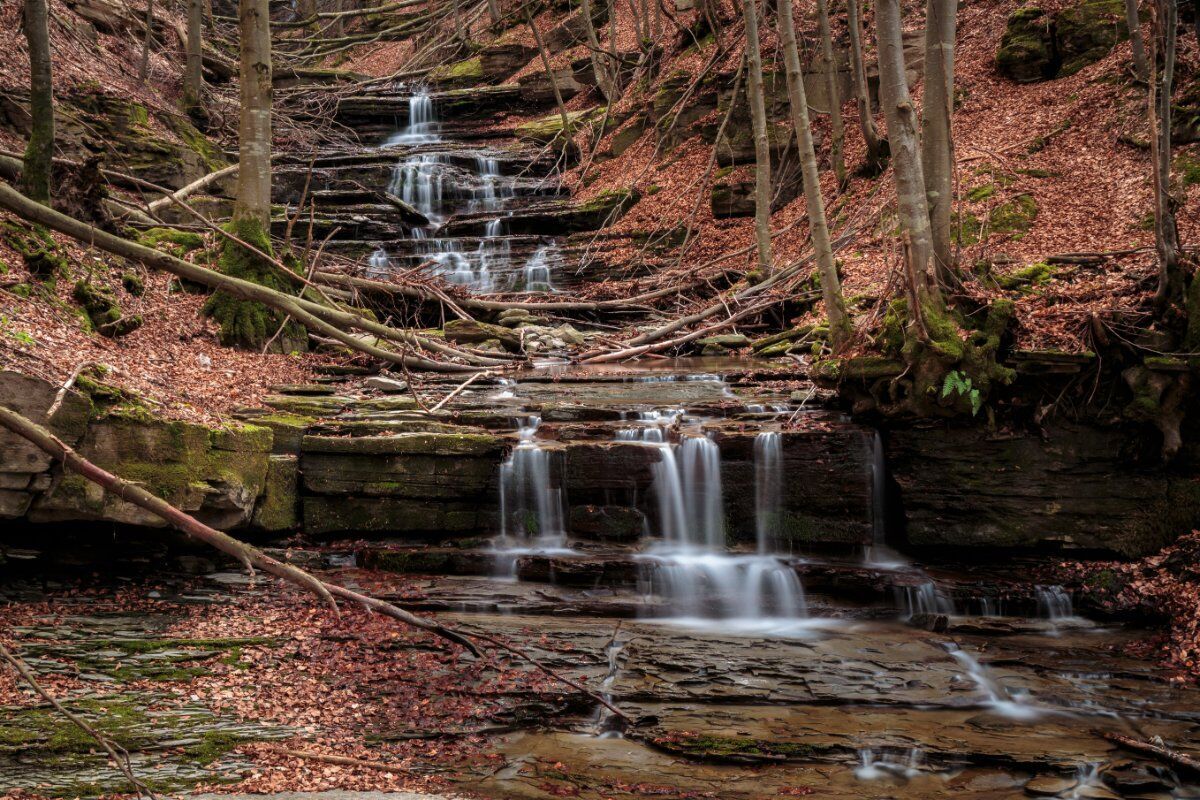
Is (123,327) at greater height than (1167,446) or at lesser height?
greater

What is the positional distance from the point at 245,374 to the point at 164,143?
31.1 ft

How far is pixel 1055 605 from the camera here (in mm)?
7660

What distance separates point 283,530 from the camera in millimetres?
8461

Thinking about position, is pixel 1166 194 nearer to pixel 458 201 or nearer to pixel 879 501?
pixel 879 501

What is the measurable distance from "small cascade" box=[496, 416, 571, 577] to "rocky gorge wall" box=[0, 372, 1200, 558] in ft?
0.32

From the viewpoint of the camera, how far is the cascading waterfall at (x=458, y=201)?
58.6 feet

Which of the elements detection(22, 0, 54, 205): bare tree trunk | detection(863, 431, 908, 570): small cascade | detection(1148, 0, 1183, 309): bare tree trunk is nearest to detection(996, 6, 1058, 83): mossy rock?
detection(1148, 0, 1183, 309): bare tree trunk

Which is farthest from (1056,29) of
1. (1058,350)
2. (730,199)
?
(1058,350)

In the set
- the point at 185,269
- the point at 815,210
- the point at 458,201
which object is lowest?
the point at 185,269

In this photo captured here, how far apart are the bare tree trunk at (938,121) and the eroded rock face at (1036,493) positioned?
6.67 ft

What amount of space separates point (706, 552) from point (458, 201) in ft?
48.2

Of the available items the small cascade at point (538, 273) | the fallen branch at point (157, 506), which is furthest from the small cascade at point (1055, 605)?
the small cascade at point (538, 273)

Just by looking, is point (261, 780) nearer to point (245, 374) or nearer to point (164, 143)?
point (245, 374)

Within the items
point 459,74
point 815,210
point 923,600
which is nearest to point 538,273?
point 815,210
